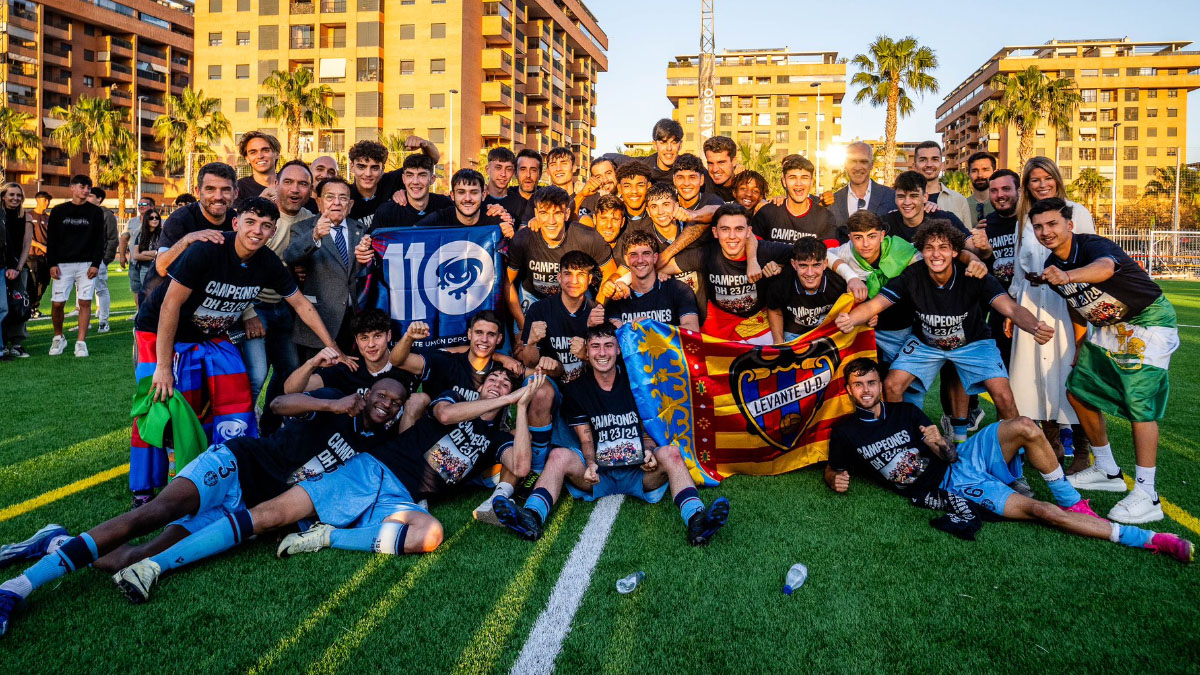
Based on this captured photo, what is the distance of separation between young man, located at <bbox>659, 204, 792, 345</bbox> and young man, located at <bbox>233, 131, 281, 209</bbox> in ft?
11.9

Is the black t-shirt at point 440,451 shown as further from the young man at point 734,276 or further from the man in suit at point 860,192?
the man in suit at point 860,192

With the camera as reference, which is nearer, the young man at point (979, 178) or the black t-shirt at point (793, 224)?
the black t-shirt at point (793, 224)

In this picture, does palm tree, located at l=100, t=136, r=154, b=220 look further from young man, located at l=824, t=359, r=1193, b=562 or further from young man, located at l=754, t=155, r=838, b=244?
young man, located at l=824, t=359, r=1193, b=562

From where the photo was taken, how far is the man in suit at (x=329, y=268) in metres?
5.69

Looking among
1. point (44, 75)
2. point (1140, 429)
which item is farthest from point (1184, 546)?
point (44, 75)

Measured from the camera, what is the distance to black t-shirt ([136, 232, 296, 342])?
4648 mm

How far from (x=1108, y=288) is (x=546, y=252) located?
400 cm

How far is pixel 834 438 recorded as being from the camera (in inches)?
198

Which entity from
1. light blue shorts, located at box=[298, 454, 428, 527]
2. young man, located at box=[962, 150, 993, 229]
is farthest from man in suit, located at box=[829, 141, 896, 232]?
light blue shorts, located at box=[298, 454, 428, 527]

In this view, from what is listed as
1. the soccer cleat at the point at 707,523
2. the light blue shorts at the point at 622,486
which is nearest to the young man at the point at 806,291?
the light blue shorts at the point at 622,486

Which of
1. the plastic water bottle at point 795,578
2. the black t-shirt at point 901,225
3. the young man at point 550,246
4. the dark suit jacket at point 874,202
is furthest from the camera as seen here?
the dark suit jacket at point 874,202

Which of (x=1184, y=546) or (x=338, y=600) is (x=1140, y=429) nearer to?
(x=1184, y=546)

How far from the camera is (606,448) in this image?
4.86 m

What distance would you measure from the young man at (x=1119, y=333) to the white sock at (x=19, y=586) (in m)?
5.88
